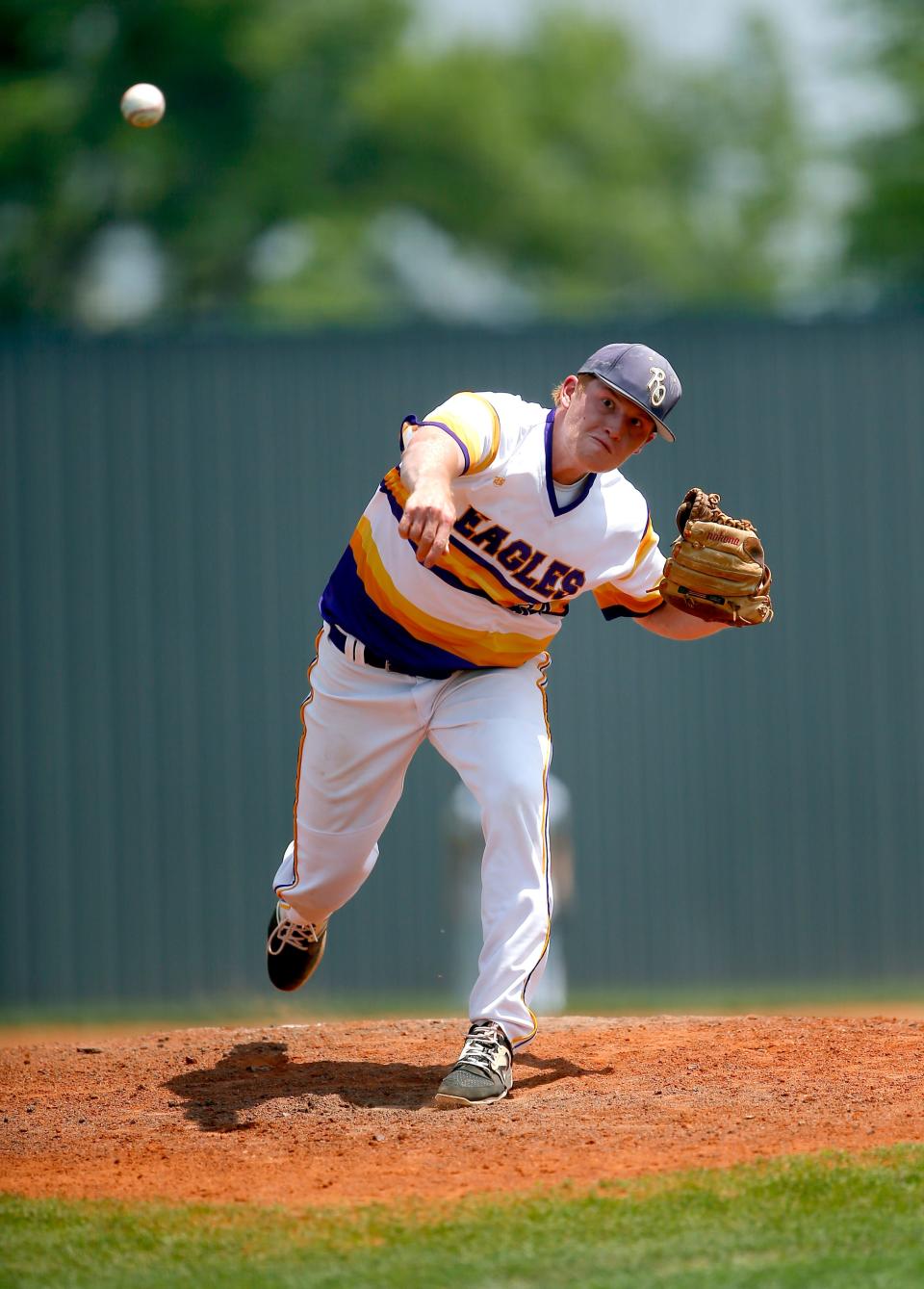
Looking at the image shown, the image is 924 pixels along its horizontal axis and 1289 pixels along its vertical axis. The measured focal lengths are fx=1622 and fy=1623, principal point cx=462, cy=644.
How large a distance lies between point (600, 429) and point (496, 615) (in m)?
0.52

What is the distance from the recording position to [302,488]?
903 centimetres

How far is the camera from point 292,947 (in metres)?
Result: 4.63

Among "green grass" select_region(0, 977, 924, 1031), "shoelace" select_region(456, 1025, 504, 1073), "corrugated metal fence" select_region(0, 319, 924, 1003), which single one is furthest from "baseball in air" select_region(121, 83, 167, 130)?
"green grass" select_region(0, 977, 924, 1031)

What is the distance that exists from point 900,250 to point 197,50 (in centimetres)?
1068

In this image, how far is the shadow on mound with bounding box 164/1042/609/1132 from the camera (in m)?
3.86

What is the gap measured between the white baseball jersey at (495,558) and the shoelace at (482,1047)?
89cm

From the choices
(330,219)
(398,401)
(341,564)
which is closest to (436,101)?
(330,219)

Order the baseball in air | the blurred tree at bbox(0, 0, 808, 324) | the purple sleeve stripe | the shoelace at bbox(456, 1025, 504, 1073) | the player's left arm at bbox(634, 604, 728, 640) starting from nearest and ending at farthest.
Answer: the purple sleeve stripe
the shoelace at bbox(456, 1025, 504, 1073)
the player's left arm at bbox(634, 604, 728, 640)
the baseball in air
the blurred tree at bbox(0, 0, 808, 324)

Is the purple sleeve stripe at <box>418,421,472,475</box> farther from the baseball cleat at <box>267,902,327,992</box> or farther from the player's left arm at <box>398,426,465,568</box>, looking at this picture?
the baseball cleat at <box>267,902,327,992</box>

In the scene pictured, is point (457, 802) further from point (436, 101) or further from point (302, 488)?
point (436, 101)

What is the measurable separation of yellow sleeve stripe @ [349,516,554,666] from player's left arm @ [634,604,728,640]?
32cm

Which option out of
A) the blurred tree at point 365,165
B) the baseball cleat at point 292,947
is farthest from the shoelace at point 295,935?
the blurred tree at point 365,165

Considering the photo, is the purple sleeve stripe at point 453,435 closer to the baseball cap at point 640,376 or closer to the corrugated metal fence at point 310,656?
the baseball cap at point 640,376

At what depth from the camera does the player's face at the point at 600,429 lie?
375 cm
